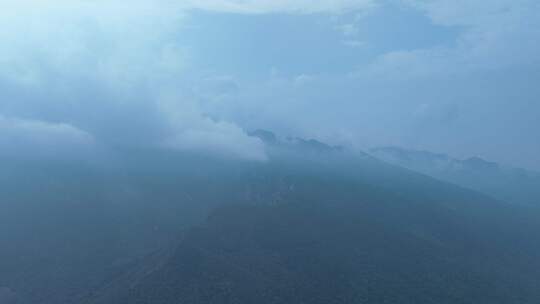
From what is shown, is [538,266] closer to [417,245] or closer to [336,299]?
[417,245]

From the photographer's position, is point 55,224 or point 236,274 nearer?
point 236,274

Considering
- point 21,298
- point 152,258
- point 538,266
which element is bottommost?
point 21,298

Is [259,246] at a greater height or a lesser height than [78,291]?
greater

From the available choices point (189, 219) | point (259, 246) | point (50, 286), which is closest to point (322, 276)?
point (259, 246)

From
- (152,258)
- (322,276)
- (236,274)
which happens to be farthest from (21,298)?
(322,276)

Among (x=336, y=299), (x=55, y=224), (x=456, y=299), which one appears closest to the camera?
(x=336, y=299)

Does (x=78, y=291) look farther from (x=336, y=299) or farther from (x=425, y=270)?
(x=425, y=270)

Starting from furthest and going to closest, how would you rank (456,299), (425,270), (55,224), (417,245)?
(55,224) → (417,245) → (425,270) → (456,299)
